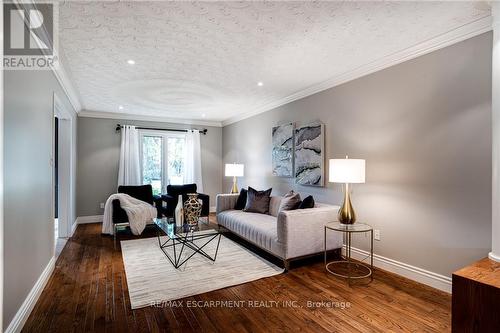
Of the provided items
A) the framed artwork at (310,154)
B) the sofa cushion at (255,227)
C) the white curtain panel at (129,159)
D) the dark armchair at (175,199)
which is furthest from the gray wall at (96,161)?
the framed artwork at (310,154)

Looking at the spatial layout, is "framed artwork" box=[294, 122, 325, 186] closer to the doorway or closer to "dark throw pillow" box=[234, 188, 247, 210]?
"dark throw pillow" box=[234, 188, 247, 210]

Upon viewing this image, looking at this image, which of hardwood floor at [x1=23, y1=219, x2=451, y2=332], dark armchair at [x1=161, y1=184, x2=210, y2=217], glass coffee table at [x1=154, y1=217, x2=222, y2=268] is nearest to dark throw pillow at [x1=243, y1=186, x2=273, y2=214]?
glass coffee table at [x1=154, y1=217, x2=222, y2=268]

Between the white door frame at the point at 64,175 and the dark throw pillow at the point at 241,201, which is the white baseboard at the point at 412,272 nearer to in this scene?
the dark throw pillow at the point at 241,201

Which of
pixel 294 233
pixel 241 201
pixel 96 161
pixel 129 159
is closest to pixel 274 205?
pixel 241 201

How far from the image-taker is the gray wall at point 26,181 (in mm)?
1815

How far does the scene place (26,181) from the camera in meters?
2.19

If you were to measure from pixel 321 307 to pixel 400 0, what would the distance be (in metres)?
2.56

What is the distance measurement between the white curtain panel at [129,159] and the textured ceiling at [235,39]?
1.94m

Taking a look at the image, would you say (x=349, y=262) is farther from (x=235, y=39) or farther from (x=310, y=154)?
(x=235, y=39)

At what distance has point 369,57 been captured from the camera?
9.81 feet

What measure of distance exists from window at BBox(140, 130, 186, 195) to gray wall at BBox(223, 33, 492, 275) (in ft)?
13.7

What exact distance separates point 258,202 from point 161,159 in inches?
126

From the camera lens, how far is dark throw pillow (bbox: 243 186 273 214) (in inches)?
176

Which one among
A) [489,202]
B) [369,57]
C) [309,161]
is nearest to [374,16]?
[369,57]
